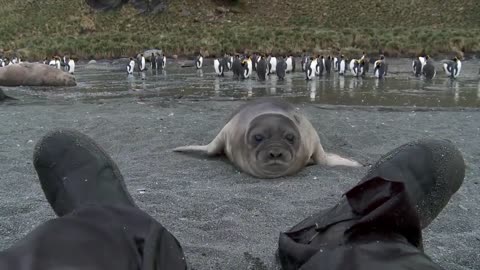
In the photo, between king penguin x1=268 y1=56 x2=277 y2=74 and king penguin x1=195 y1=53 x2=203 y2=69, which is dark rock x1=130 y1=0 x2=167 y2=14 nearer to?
king penguin x1=195 y1=53 x2=203 y2=69

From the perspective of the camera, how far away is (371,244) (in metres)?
1.67

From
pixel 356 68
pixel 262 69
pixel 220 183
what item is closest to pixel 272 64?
pixel 262 69

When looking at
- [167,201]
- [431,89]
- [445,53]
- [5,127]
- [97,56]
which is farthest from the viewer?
[97,56]

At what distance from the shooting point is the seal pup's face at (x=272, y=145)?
4.93 m

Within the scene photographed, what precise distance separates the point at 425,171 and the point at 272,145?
278 centimetres

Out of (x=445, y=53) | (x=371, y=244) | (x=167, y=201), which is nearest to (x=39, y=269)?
(x=371, y=244)

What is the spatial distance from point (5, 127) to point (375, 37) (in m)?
29.8

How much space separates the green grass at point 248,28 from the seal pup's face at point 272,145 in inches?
1080

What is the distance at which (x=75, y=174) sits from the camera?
7.80 ft

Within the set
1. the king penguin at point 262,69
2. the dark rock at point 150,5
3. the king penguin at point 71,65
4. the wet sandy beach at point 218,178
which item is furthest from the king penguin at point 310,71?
the dark rock at point 150,5

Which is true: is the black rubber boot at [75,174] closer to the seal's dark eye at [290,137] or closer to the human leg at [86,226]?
the human leg at [86,226]

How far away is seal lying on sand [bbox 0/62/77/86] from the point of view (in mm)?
16484

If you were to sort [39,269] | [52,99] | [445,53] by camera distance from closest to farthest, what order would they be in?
1. [39,269]
2. [52,99]
3. [445,53]

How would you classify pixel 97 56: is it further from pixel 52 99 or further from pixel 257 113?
pixel 257 113
